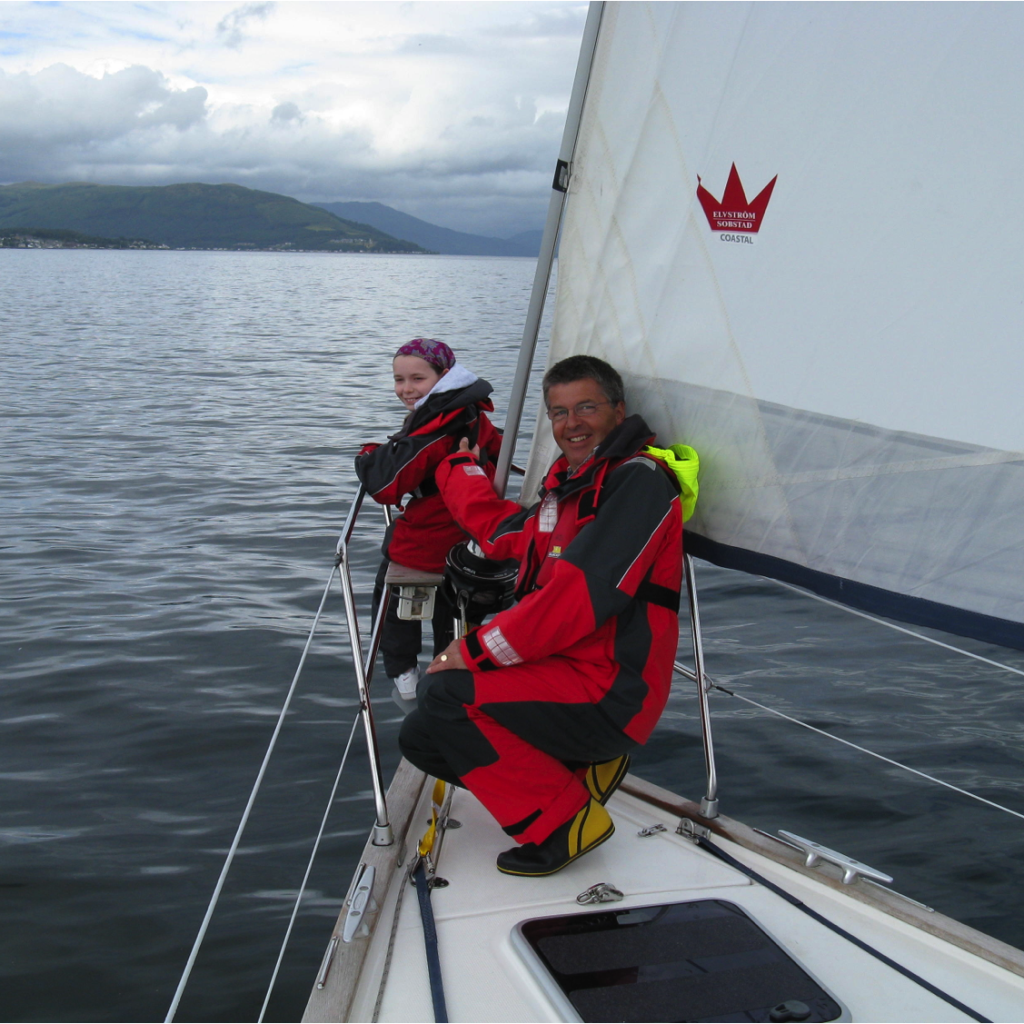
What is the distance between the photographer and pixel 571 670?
233 centimetres

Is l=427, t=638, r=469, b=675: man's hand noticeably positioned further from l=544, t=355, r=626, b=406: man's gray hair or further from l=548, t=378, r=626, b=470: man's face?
l=544, t=355, r=626, b=406: man's gray hair

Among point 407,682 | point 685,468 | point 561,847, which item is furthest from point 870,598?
point 407,682

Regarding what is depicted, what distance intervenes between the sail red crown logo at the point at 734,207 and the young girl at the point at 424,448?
1.14 metres

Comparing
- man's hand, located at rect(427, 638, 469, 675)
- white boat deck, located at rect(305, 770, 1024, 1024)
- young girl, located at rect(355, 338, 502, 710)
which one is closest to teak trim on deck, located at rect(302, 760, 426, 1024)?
white boat deck, located at rect(305, 770, 1024, 1024)

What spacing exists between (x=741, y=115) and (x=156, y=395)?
13.4 meters

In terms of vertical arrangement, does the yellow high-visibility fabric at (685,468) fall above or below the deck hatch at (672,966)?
above

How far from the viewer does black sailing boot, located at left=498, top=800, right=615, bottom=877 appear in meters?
2.38

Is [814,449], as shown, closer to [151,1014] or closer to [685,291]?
[685,291]

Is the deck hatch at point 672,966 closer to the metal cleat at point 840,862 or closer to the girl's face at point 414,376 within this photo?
the metal cleat at point 840,862

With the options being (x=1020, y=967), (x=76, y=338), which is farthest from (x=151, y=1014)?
(x=76, y=338)

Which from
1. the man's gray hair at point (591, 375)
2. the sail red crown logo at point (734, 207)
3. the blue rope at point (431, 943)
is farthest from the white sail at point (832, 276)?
the blue rope at point (431, 943)

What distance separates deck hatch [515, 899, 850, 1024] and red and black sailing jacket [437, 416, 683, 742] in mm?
438

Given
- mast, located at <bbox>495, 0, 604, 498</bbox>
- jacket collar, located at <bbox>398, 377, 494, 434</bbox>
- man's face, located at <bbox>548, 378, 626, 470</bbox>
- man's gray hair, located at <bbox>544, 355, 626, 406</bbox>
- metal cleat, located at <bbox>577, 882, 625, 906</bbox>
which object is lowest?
metal cleat, located at <bbox>577, 882, 625, 906</bbox>

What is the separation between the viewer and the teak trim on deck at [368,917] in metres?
1.89
